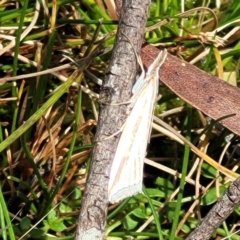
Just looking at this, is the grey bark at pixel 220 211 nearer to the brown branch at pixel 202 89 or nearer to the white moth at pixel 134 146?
the white moth at pixel 134 146

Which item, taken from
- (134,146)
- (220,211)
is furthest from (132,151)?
(220,211)

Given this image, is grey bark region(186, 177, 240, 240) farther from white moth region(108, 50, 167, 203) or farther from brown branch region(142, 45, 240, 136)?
brown branch region(142, 45, 240, 136)

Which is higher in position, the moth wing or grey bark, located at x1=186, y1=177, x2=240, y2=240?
the moth wing

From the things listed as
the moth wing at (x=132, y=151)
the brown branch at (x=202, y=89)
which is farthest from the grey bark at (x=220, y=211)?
the brown branch at (x=202, y=89)

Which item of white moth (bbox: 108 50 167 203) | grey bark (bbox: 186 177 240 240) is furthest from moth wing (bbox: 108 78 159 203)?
grey bark (bbox: 186 177 240 240)

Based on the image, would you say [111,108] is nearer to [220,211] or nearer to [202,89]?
[220,211]

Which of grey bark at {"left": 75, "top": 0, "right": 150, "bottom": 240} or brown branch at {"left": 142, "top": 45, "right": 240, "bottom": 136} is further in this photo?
brown branch at {"left": 142, "top": 45, "right": 240, "bottom": 136}
